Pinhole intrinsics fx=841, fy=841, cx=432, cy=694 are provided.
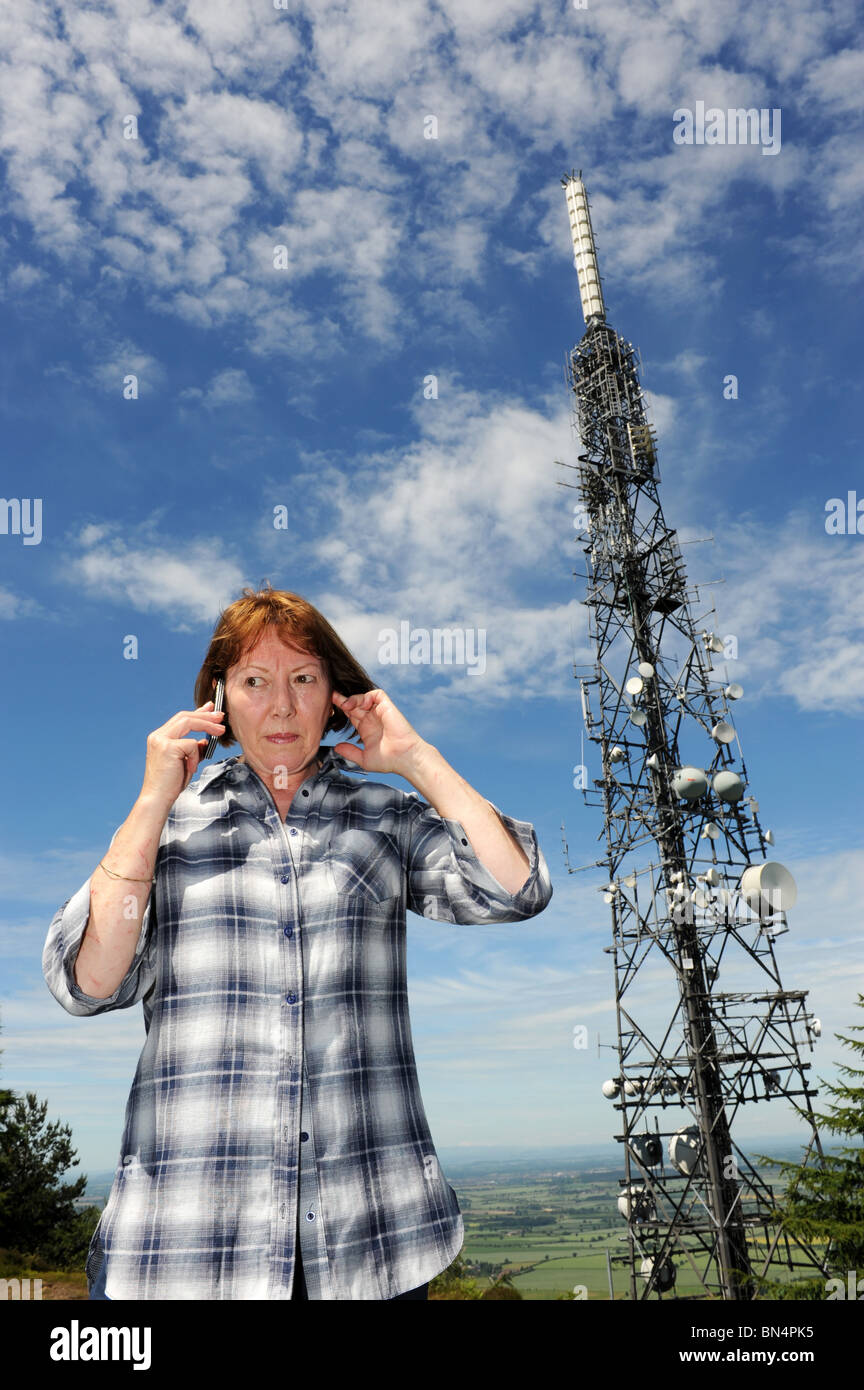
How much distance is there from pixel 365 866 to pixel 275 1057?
1.93ft

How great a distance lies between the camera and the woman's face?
2.77 m

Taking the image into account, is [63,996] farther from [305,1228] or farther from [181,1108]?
[305,1228]

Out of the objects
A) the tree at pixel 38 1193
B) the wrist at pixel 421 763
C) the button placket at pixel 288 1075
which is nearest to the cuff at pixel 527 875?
the wrist at pixel 421 763

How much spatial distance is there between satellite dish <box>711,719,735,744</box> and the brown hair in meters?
20.6

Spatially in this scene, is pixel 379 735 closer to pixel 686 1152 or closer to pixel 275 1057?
pixel 275 1057

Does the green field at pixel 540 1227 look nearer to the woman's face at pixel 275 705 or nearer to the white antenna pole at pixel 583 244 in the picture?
the white antenna pole at pixel 583 244

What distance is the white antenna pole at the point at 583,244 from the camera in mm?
29500

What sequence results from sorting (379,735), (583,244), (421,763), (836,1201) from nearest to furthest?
(421,763) < (379,735) < (836,1201) < (583,244)

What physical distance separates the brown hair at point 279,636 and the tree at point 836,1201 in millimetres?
15492

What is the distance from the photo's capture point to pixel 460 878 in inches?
103

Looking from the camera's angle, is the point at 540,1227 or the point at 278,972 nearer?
the point at 278,972

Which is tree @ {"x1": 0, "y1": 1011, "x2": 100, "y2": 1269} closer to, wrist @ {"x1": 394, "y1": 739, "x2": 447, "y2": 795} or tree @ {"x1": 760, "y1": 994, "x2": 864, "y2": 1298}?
Answer: tree @ {"x1": 760, "y1": 994, "x2": 864, "y2": 1298}

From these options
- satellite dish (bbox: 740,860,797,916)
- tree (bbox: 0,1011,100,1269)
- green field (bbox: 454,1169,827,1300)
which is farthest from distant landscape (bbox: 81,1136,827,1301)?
satellite dish (bbox: 740,860,797,916)

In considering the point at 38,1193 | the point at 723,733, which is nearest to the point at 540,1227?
the point at 38,1193
